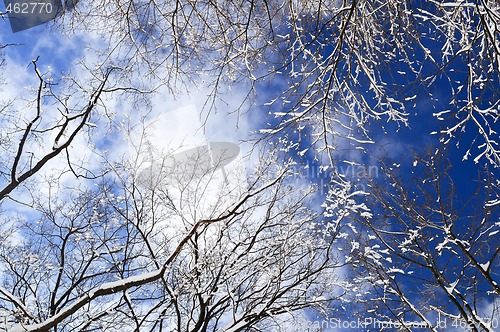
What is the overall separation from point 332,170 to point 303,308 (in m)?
5.96

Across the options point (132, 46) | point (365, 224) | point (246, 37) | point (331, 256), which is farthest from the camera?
point (331, 256)

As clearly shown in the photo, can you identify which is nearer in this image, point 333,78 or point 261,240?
point 333,78

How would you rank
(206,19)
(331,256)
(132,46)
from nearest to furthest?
(206,19) < (132,46) < (331,256)

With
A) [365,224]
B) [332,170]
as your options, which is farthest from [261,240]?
[332,170]

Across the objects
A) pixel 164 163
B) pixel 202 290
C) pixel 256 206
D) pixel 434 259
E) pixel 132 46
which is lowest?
pixel 434 259

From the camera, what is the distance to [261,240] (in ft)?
30.6

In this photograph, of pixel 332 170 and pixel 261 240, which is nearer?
pixel 332 170

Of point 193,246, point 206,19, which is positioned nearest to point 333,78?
point 206,19

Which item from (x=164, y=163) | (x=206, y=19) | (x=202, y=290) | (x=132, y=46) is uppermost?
(x=164, y=163)

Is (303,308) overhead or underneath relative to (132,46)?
underneath

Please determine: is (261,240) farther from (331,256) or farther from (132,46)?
(132,46)

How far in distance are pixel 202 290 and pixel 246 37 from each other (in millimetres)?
5372

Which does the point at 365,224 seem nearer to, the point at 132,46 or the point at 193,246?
the point at 193,246

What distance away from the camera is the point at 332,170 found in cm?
420
